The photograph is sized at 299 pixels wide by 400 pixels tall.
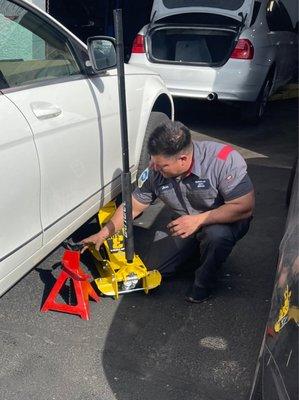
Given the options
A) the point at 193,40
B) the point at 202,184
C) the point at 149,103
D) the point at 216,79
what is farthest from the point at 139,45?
the point at 202,184

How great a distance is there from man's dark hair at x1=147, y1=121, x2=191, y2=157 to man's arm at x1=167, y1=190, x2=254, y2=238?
389 mm

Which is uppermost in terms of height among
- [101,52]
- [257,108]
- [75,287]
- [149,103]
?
[101,52]

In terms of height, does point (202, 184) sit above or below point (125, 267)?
above

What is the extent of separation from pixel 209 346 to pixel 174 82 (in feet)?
15.5

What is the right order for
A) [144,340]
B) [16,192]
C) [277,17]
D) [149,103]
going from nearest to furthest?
[16,192], [144,340], [149,103], [277,17]

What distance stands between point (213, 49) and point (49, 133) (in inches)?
194

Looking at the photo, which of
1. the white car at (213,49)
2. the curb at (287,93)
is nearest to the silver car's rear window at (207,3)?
the white car at (213,49)

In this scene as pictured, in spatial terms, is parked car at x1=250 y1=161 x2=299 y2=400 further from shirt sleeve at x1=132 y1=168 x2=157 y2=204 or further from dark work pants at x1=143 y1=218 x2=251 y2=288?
shirt sleeve at x1=132 y1=168 x2=157 y2=204

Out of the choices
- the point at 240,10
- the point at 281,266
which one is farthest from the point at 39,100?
the point at 240,10

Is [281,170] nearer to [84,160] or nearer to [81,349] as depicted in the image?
[84,160]

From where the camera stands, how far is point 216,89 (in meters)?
6.74

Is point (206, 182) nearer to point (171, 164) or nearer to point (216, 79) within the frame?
point (171, 164)

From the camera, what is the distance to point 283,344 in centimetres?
150

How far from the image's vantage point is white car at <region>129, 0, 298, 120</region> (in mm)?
6688
